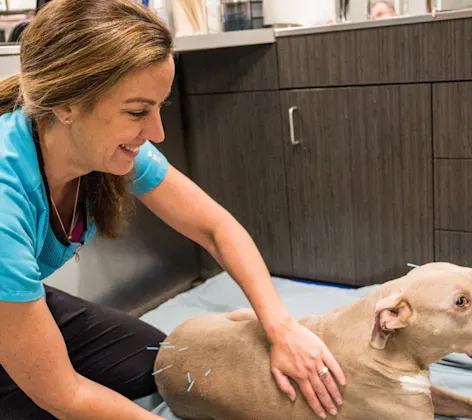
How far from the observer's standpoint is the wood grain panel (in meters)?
2.40

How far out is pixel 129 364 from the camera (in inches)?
67.8

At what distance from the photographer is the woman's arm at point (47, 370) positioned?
1115mm

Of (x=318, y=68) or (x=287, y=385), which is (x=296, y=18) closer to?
(x=318, y=68)

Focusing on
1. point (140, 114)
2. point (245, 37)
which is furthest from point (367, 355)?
point (245, 37)

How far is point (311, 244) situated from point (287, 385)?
1263 millimetres

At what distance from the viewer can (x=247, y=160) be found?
2.57 m

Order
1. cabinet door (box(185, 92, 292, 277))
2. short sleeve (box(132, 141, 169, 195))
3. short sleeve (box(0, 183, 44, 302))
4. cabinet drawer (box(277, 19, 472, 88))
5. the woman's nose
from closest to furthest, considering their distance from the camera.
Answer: short sleeve (box(0, 183, 44, 302)) → the woman's nose → short sleeve (box(132, 141, 169, 195)) → cabinet drawer (box(277, 19, 472, 88)) → cabinet door (box(185, 92, 292, 277))

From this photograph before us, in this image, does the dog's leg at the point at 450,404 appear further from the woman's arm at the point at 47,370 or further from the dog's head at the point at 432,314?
the woman's arm at the point at 47,370

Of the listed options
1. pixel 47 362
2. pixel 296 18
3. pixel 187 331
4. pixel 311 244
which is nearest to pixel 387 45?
pixel 296 18

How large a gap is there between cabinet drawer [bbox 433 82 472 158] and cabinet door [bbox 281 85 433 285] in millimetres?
32

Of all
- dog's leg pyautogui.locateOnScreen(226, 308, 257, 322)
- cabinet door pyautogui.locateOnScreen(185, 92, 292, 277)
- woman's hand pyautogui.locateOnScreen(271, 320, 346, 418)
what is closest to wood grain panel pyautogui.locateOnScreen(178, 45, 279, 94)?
cabinet door pyautogui.locateOnScreen(185, 92, 292, 277)

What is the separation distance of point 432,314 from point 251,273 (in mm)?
466

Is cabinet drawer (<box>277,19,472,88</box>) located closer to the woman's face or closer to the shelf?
the shelf

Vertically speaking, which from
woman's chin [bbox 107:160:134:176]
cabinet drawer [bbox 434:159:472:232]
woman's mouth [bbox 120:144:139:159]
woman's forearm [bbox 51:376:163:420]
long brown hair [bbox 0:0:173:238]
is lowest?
woman's forearm [bbox 51:376:163:420]
